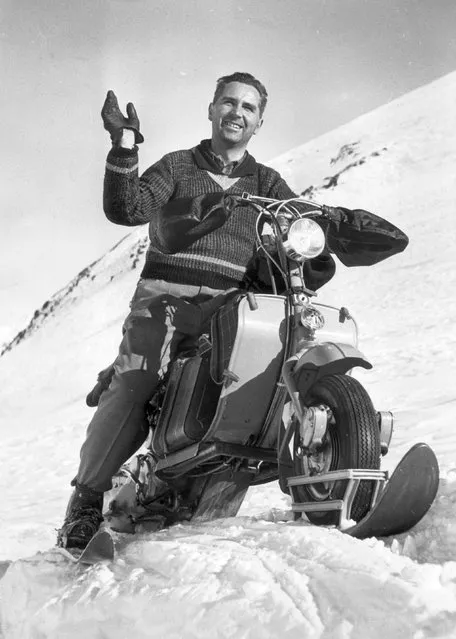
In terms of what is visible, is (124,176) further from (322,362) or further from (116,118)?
(322,362)

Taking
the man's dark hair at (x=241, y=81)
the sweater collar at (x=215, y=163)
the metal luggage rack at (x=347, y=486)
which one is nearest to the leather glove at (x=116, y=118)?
the sweater collar at (x=215, y=163)

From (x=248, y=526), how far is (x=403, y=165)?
39929 millimetres

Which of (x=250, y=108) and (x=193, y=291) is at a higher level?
(x=250, y=108)

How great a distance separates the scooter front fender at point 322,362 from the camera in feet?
9.66

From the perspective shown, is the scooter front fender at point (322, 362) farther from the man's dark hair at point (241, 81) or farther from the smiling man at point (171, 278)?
the man's dark hair at point (241, 81)

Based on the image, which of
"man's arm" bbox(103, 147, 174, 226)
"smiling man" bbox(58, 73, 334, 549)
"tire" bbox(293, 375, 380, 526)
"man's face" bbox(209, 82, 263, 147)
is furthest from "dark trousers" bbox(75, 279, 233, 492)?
"tire" bbox(293, 375, 380, 526)

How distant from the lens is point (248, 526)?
2.78 m

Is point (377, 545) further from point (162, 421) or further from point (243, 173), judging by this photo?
point (243, 173)

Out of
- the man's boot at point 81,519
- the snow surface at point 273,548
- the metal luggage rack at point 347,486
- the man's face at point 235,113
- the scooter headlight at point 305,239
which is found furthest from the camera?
the man's face at point 235,113

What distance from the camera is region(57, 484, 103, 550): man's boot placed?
3.62 metres

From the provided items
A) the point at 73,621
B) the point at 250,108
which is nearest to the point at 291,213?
the point at 250,108

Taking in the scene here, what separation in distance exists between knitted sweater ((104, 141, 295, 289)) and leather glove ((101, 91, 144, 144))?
0.87 ft

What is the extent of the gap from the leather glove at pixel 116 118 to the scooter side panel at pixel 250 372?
910mm

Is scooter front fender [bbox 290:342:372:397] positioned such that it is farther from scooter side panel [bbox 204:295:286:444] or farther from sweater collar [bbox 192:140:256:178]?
sweater collar [bbox 192:140:256:178]
